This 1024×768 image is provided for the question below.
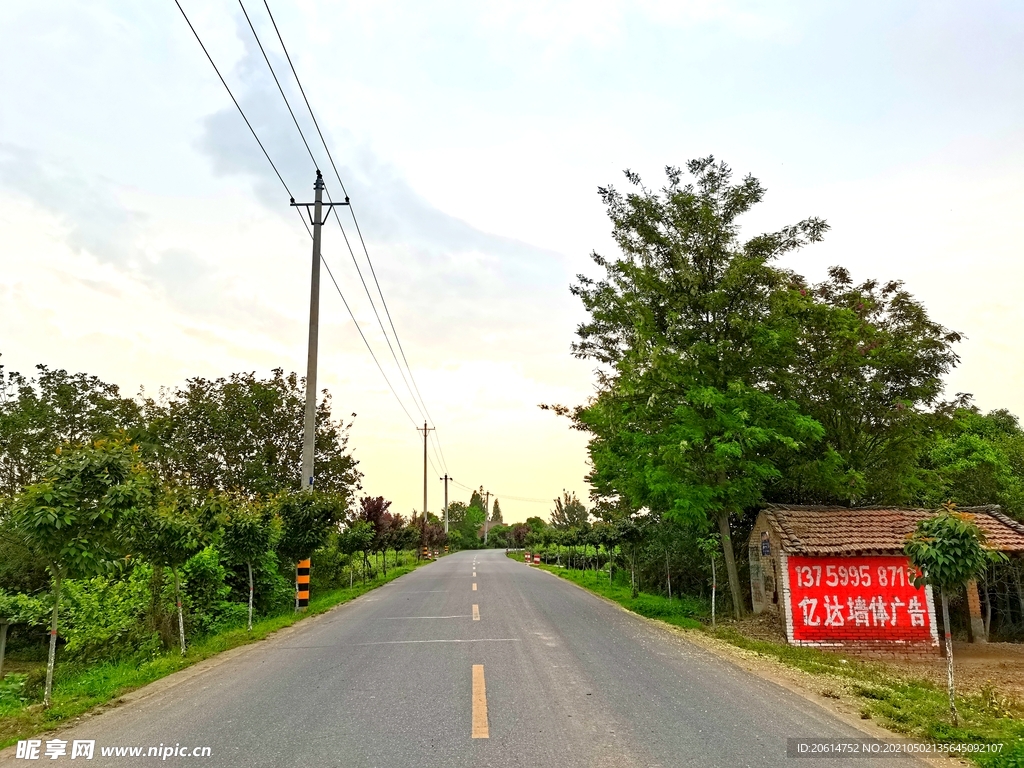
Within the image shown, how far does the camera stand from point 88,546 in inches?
312

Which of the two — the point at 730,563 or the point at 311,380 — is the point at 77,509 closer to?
→ the point at 311,380

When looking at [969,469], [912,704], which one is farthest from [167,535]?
[969,469]

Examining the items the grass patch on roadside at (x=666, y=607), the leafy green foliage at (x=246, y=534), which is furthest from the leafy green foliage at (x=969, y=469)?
the leafy green foliage at (x=246, y=534)

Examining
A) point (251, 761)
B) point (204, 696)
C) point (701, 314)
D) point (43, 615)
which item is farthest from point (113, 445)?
point (701, 314)

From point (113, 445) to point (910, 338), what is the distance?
20179mm

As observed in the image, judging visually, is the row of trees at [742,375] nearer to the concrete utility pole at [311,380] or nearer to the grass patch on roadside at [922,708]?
the grass patch on roadside at [922,708]

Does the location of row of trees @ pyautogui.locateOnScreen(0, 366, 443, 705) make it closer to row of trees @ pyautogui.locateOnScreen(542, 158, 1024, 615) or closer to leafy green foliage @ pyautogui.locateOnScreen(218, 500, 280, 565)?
leafy green foliage @ pyautogui.locateOnScreen(218, 500, 280, 565)

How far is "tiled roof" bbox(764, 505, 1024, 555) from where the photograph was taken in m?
13.1

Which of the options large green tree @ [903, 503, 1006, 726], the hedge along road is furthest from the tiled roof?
large green tree @ [903, 503, 1006, 726]

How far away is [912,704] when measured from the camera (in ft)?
23.6

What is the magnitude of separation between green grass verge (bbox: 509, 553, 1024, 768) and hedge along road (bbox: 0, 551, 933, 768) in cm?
79

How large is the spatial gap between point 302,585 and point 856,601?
14003 mm

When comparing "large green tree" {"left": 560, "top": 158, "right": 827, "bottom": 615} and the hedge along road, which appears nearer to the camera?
the hedge along road

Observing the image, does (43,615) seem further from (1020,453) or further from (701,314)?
(1020,453)
